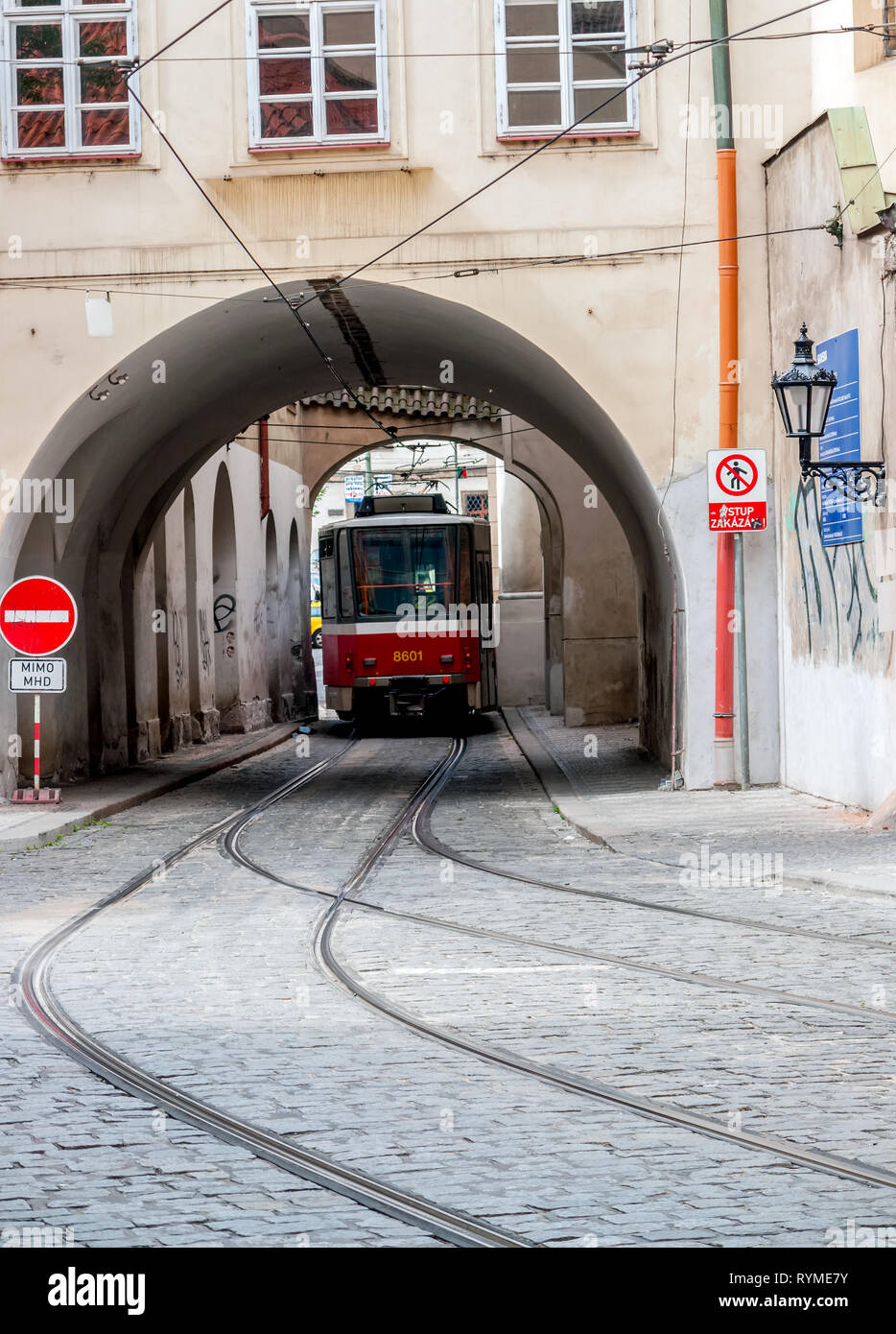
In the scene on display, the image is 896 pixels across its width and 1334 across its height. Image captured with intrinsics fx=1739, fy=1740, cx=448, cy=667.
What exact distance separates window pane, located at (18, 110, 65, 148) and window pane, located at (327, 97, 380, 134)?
2.50m

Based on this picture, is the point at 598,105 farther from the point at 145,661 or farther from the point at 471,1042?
the point at 471,1042

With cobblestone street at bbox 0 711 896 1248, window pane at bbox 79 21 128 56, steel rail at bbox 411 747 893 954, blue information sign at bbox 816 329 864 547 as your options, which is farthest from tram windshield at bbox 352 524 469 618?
cobblestone street at bbox 0 711 896 1248

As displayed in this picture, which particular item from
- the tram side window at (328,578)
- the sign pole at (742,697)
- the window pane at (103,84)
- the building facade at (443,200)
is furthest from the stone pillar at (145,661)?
the sign pole at (742,697)

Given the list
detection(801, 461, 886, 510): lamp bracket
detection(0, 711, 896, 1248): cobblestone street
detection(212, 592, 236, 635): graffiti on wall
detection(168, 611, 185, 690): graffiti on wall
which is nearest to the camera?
detection(0, 711, 896, 1248): cobblestone street

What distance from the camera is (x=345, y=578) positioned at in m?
29.3

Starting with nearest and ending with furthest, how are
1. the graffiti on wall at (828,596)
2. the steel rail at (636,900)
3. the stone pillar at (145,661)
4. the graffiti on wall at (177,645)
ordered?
the steel rail at (636,900) < the graffiti on wall at (828,596) < the stone pillar at (145,661) < the graffiti on wall at (177,645)

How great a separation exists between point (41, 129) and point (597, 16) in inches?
206

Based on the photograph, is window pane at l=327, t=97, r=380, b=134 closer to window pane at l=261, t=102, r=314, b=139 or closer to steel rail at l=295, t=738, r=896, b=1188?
window pane at l=261, t=102, r=314, b=139

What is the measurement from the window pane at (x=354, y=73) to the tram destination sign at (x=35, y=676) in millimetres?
5921

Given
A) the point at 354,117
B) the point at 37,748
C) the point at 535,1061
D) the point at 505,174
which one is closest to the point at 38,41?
the point at 354,117

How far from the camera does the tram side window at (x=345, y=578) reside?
29.2m

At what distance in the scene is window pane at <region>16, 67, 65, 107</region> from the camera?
53.0 ft

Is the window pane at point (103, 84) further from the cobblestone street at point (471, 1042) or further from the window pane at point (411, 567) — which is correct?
the window pane at point (411, 567)

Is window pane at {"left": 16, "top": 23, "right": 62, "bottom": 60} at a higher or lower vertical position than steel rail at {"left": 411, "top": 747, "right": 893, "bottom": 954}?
higher
